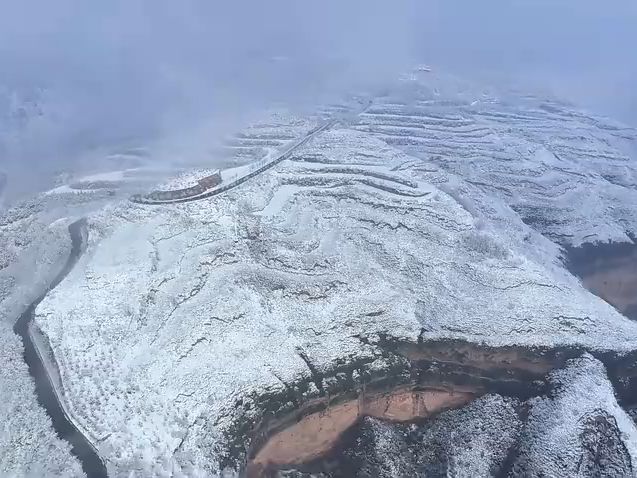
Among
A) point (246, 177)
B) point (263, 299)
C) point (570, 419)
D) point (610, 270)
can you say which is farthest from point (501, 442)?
point (246, 177)

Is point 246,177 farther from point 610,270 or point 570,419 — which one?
point 570,419

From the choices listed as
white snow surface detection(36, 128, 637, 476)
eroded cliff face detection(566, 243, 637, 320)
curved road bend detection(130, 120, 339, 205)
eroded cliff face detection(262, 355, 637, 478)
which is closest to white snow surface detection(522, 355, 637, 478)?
eroded cliff face detection(262, 355, 637, 478)

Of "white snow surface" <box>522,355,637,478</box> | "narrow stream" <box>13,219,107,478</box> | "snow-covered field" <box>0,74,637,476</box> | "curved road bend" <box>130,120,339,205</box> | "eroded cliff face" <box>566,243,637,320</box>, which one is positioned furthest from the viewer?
"curved road bend" <box>130,120,339,205</box>

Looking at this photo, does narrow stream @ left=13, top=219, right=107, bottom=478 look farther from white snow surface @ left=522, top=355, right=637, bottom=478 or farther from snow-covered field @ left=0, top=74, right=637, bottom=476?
white snow surface @ left=522, top=355, right=637, bottom=478

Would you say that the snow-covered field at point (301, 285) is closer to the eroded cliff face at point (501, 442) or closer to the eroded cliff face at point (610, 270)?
the eroded cliff face at point (501, 442)

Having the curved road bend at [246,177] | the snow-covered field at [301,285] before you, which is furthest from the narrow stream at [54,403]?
A: the curved road bend at [246,177]

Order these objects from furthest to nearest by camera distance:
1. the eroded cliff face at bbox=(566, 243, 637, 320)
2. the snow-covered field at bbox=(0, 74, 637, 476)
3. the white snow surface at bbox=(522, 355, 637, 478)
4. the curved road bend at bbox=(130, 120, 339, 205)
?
1. the curved road bend at bbox=(130, 120, 339, 205)
2. the eroded cliff face at bbox=(566, 243, 637, 320)
3. the snow-covered field at bbox=(0, 74, 637, 476)
4. the white snow surface at bbox=(522, 355, 637, 478)
